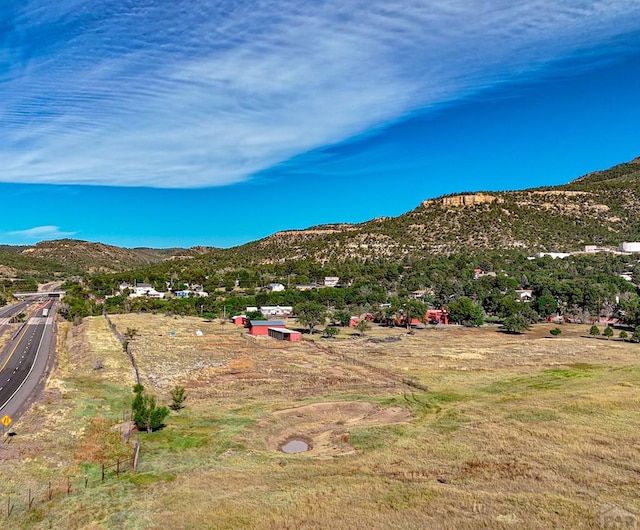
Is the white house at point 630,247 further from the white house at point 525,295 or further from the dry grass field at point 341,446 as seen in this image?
the dry grass field at point 341,446

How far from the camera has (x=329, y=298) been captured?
108250mm

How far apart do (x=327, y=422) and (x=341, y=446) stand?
506 centimetres

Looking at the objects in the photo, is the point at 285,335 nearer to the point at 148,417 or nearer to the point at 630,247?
the point at 148,417

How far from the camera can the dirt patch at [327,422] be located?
1169 inches

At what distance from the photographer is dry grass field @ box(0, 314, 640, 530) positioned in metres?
20.3

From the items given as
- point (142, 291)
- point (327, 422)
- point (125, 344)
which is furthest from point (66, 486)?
point (142, 291)

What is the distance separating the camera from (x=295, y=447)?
29750 mm

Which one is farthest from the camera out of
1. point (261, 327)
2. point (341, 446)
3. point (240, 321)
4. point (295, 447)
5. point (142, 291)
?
point (142, 291)

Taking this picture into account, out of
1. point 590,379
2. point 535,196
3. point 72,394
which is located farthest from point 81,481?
point 535,196

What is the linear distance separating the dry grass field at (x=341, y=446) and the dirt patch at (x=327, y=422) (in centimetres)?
16

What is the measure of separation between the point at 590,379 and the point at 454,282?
70.1 meters

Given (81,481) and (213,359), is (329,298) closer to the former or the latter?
(213,359)

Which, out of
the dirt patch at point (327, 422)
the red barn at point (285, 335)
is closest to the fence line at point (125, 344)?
the dirt patch at point (327, 422)

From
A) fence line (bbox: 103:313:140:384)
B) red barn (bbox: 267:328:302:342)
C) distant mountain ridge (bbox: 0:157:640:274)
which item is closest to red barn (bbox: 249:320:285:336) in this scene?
red barn (bbox: 267:328:302:342)
